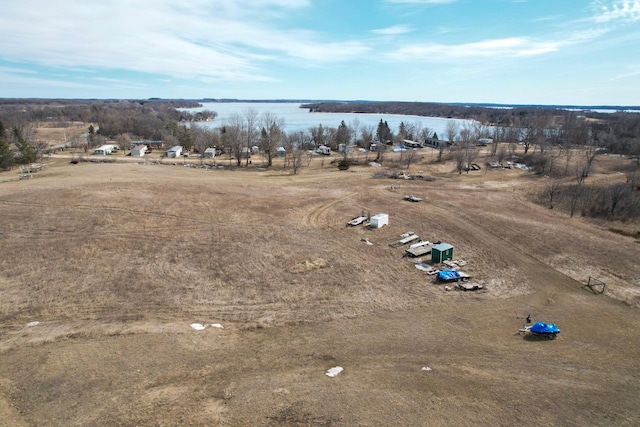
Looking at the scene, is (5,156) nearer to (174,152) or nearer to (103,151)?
(103,151)

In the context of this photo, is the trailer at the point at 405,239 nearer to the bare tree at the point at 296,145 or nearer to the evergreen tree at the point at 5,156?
the bare tree at the point at 296,145

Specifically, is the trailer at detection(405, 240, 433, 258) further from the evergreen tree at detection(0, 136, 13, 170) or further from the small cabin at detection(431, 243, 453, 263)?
the evergreen tree at detection(0, 136, 13, 170)

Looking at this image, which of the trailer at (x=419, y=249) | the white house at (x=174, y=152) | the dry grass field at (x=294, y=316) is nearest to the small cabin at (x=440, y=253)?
the trailer at (x=419, y=249)

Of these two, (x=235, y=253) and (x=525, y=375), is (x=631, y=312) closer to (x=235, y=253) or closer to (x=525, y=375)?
(x=525, y=375)

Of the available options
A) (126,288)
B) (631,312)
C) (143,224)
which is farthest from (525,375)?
→ (143,224)

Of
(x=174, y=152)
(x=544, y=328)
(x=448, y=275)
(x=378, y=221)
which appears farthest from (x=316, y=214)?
(x=174, y=152)

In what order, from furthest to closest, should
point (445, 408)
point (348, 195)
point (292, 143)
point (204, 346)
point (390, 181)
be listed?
point (292, 143) → point (390, 181) → point (348, 195) → point (204, 346) → point (445, 408)
